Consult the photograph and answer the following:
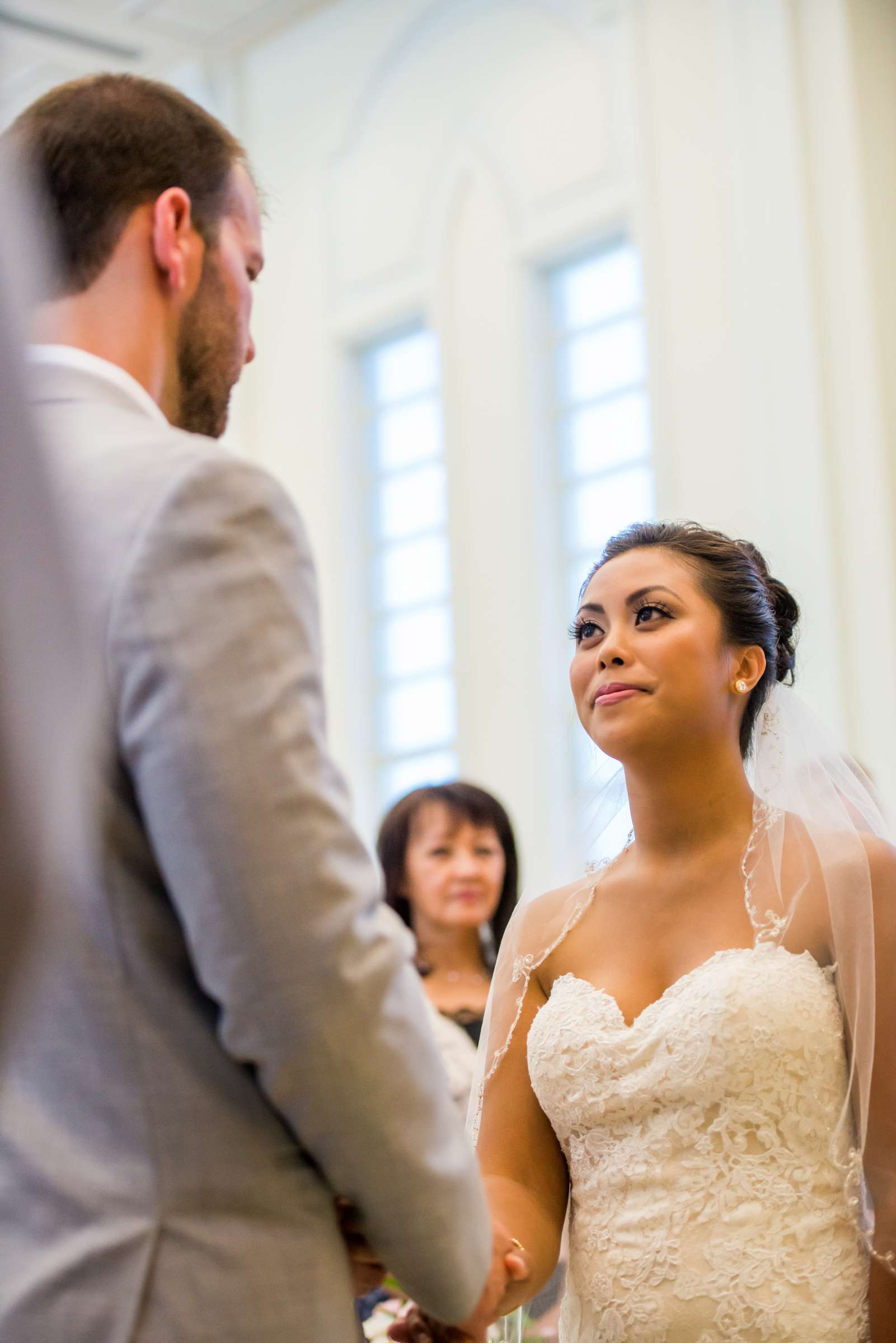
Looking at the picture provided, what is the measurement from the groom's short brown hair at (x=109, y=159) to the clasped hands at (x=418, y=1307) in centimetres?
111

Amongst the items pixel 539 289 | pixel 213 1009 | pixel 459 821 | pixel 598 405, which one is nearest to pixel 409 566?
pixel 598 405

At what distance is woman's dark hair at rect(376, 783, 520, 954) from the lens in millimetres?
5066

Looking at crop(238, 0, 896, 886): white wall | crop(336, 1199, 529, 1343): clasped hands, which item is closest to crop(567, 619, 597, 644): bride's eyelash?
crop(336, 1199, 529, 1343): clasped hands

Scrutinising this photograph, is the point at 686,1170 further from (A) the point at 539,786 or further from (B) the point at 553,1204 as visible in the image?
(A) the point at 539,786

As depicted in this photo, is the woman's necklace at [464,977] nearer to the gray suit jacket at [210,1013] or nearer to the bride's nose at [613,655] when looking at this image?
the bride's nose at [613,655]

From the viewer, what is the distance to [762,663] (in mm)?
3141

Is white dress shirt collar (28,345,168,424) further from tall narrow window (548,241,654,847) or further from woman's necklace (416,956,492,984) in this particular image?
tall narrow window (548,241,654,847)

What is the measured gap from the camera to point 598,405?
911 centimetres

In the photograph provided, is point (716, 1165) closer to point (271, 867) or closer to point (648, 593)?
point (648, 593)

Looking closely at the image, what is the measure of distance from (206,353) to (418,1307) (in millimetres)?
1237

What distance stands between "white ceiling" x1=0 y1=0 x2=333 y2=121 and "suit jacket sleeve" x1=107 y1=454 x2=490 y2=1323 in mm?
9491

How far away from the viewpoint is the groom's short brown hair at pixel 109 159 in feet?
5.97

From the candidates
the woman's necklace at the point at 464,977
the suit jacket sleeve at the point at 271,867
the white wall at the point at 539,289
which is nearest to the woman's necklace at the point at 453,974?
the woman's necklace at the point at 464,977

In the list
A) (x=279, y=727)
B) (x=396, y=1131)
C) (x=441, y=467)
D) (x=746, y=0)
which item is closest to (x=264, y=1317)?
(x=396, y=1131)
